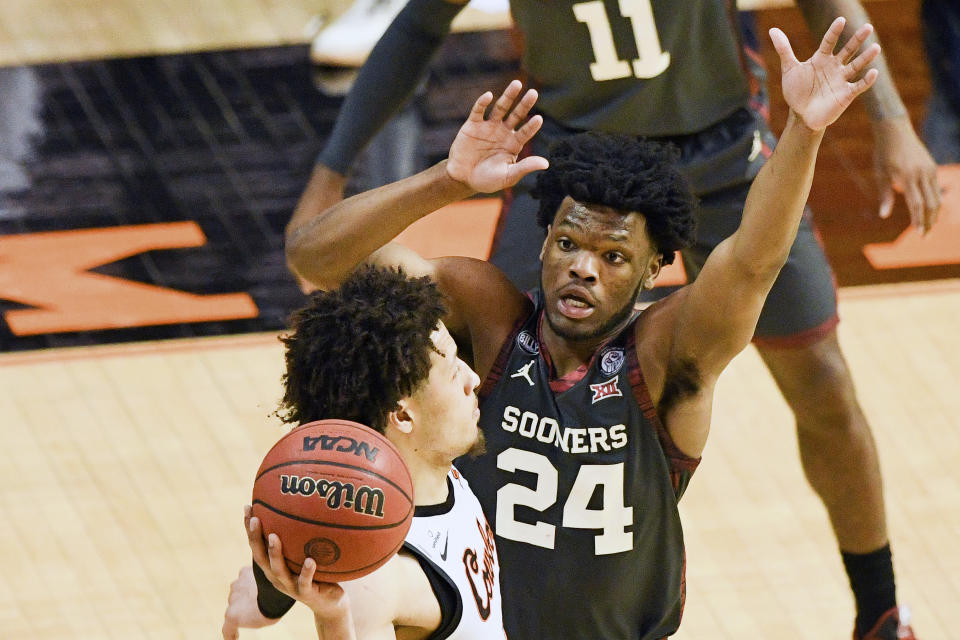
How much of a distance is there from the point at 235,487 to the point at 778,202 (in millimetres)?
2685

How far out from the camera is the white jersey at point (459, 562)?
2.82m

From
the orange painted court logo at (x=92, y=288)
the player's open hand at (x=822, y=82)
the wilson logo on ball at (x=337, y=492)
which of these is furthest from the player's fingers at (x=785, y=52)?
the orange painted court logo at (x=92, y=288)

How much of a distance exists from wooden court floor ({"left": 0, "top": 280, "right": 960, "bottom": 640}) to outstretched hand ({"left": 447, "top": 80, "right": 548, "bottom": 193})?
6.13 feet

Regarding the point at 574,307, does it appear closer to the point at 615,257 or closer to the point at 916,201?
the point at 615,257

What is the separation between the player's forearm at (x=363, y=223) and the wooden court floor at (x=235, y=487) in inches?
55.8

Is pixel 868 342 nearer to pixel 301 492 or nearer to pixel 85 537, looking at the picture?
pixel 85 537

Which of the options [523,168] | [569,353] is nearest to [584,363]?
[569,353]

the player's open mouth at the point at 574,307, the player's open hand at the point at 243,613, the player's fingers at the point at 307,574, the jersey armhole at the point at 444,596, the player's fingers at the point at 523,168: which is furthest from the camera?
the player's open mouth at the point at 574,307

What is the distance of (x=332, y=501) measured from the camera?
8.22 ft

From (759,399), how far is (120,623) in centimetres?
253

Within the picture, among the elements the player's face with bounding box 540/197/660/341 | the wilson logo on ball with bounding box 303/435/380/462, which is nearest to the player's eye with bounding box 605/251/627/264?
the player's face with bounding box 540/197/660/341

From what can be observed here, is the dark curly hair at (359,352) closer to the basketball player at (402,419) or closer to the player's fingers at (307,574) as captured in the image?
the basketball player at (402,419)

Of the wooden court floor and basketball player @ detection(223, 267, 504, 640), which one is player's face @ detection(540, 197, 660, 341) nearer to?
basketball player @ detection(223, 267, 504, 640)

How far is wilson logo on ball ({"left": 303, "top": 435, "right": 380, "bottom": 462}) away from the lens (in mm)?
2541
